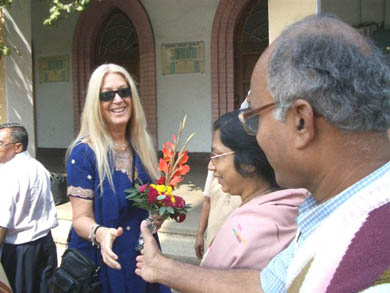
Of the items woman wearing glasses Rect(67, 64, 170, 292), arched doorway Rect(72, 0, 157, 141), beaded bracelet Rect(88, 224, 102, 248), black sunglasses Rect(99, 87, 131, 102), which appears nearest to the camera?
beaded bracelet Rect(88, 224, 102, 248)

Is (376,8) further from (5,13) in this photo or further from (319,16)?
(319,16)

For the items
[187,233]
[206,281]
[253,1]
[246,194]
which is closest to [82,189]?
[246,194]

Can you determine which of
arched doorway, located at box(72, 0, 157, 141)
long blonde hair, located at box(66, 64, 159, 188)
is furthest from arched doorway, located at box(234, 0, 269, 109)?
long blonde hair, located at box(66, 64, 159, 188)

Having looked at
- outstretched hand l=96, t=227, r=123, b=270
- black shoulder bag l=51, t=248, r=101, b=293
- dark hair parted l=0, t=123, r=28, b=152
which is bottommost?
black shoulder bag l=51, t=248, r=101, b=293

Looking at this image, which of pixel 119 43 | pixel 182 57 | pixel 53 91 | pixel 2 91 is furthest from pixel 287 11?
pixel 53 91

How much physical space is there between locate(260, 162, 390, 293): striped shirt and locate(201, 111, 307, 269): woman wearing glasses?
16 cm

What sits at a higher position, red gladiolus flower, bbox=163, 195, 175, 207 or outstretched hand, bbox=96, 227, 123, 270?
red gladiolus flower, bbox=163, 195, 175, 207

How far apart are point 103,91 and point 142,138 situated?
37cm

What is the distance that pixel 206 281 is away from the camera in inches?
51.3

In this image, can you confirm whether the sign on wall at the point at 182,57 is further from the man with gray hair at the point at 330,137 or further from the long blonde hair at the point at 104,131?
the man with gray hair at the point at 330,137

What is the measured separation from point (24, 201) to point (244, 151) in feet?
7.12

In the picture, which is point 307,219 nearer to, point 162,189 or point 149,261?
point 149,261

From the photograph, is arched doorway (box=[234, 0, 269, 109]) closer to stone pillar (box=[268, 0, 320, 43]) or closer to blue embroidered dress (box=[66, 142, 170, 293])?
stone pillar (box=[268, 0, 320, 43])

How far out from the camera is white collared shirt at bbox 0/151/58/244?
10.3 ft
